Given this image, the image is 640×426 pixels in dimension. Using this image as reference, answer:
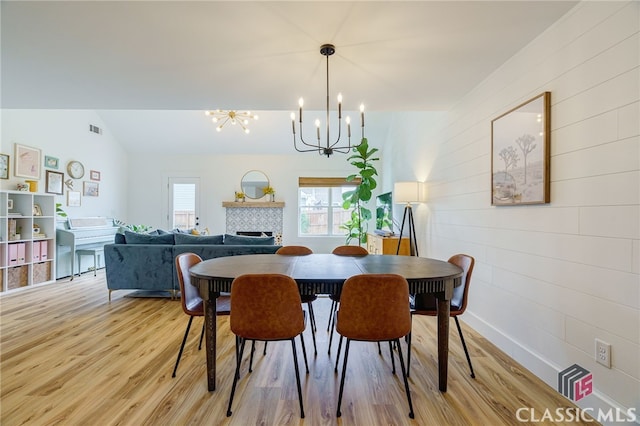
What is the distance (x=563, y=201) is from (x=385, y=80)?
1.71m

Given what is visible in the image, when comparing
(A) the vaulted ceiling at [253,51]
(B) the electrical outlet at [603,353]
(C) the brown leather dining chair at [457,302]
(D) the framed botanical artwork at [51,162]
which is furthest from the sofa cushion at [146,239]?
(B) the electrical outlet at [603,353]

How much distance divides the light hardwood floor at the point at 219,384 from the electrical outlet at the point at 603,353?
1.16 ft

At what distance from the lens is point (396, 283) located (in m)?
1.62

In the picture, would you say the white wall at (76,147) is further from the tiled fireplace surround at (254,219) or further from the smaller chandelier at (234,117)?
the tiled fireplace surround at (254,219)

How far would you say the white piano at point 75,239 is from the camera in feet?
16.4

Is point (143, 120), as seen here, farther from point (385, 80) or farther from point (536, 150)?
point (536, 150)

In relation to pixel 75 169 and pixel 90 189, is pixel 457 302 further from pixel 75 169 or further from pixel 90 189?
pixel 90 189

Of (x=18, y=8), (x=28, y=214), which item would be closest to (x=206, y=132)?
(x=28, y=214)

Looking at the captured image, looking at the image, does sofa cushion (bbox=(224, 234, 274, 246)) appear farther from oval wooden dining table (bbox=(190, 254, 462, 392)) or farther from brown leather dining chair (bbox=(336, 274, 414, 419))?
brown leather dining chair (bbox=(336, 274, 414, 419))

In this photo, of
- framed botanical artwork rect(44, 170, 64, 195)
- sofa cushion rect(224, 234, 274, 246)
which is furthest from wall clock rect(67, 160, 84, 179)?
sofa cushion rect(224, 234, 274, 246)

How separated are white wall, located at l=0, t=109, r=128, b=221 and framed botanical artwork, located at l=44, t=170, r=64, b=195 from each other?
0.23 feet

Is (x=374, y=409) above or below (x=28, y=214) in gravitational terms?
below

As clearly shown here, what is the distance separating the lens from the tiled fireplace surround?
734 cm

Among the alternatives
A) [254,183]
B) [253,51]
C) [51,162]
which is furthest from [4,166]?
[253,51]
